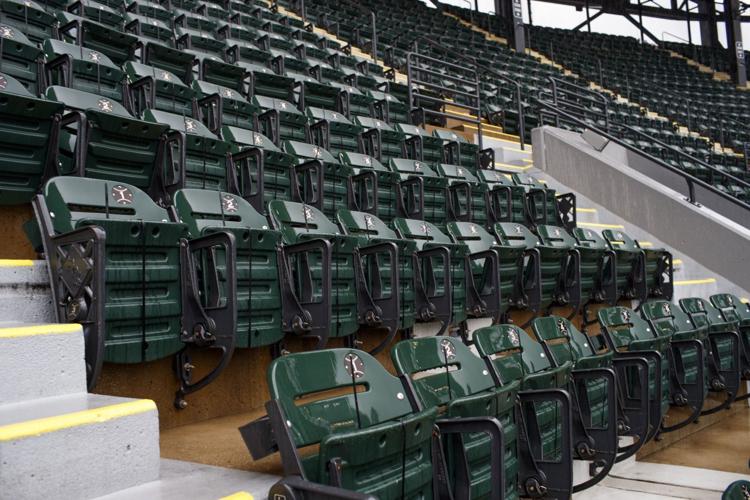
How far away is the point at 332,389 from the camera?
1.62m

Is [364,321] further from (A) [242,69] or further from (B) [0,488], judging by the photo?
(A) [242,69]

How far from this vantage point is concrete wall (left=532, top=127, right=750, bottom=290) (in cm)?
595

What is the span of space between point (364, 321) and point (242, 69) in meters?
3.03

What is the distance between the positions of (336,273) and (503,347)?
82 centimetres

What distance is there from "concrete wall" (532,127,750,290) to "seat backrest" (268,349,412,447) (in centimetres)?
513

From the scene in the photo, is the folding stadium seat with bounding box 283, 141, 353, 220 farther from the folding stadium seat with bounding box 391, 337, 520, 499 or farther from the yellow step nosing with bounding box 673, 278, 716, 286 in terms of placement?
the yellow step nosing with bounding box 673, 278, 716, 286

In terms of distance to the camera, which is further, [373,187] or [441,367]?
[373,187]

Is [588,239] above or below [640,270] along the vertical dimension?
above

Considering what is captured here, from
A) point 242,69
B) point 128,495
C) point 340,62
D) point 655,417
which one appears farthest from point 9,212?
point 340,62

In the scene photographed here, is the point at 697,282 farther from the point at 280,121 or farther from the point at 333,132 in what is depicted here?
the point at 280,121

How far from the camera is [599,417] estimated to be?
2.75 meters

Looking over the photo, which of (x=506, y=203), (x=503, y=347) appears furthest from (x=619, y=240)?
(x=503, y=347)

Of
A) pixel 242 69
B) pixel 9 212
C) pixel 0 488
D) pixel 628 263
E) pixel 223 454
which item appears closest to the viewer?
pixel 0 488

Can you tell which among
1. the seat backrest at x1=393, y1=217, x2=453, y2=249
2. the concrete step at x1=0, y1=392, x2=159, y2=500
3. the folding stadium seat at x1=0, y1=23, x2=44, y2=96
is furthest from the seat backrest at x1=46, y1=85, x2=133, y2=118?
the concrete step at x1=0, y1=392, x2=159, y2=500
